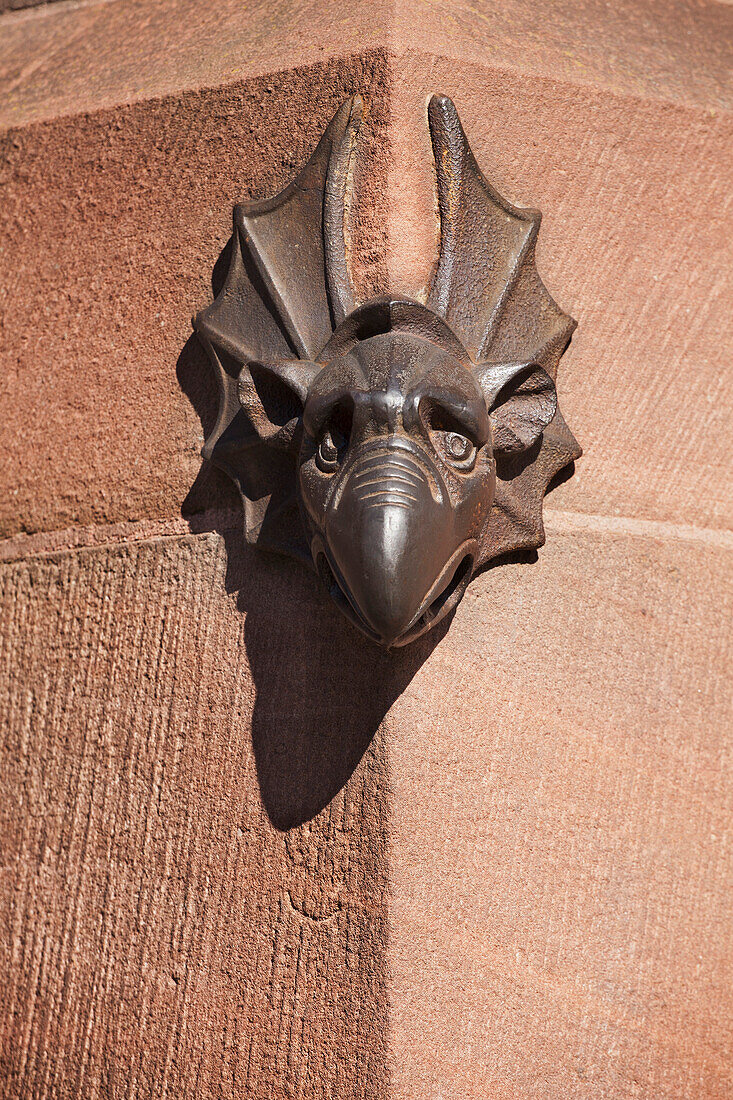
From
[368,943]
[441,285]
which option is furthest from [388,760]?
[441,285]

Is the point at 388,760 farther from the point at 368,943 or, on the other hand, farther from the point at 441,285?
the point at 441,285

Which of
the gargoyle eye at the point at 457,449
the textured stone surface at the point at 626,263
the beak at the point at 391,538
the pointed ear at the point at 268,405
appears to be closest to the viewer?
the beak at the point at 391,538

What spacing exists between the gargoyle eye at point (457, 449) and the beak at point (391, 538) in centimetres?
5

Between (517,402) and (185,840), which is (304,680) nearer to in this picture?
(185,840)

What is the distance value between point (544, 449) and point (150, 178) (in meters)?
0.77

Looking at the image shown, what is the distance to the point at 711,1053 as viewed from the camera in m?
1.21

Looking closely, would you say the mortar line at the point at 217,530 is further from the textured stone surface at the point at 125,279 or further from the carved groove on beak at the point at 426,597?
the carved groove on beak at the point at 426,597

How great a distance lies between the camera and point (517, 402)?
4.01 feet

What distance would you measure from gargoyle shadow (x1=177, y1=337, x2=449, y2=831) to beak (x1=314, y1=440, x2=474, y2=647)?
0.44 feet

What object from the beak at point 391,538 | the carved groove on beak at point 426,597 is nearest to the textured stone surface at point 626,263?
the carved groove on beak at point 426,597

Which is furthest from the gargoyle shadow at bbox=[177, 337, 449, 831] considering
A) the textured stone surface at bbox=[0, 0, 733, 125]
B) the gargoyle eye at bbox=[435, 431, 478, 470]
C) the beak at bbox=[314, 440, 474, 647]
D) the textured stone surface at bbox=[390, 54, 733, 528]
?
the textured stone surface at bbox=[0, 0, 733, 125]

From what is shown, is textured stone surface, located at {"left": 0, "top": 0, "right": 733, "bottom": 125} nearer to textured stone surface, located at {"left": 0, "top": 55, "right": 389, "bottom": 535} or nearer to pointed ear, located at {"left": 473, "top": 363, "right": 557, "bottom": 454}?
textured stone surface, located at {"left": 0, "top": 55, "right": 389, "bottom": 535}

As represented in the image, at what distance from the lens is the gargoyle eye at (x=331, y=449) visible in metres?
1.11

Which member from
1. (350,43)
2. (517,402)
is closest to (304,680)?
(517,402)
